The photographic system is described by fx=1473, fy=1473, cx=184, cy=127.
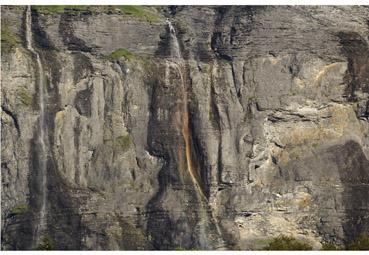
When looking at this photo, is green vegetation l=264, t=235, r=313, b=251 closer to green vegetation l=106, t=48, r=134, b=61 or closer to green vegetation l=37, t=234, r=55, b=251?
green vegetation l=37, t=234, r=55, b=251

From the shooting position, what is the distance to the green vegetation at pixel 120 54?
5919 cm

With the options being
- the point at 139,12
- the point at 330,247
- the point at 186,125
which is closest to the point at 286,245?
the point at 330,247

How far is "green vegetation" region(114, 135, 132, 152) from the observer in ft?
192

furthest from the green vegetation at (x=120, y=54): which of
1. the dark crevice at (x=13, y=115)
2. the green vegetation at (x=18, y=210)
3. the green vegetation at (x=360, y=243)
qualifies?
the green vegetation at (x=360, y=243)

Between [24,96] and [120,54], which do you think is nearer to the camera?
[24,96]

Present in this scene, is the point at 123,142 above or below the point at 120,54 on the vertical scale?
below

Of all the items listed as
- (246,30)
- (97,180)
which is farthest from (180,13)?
(97,180)

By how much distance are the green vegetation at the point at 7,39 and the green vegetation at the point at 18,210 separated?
6090 millimetres

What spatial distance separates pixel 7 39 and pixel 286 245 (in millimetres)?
13487

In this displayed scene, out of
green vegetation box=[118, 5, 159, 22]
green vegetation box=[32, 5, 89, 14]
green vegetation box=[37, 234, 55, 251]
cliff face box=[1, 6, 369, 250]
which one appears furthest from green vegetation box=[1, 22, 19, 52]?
green vegetation box=[37, 234, 55, 251]

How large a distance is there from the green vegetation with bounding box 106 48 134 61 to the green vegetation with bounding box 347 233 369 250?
11.6 metres

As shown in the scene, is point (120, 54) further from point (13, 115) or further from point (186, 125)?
point (13, 115)

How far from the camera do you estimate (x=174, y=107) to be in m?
59.2

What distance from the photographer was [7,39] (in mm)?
57562
